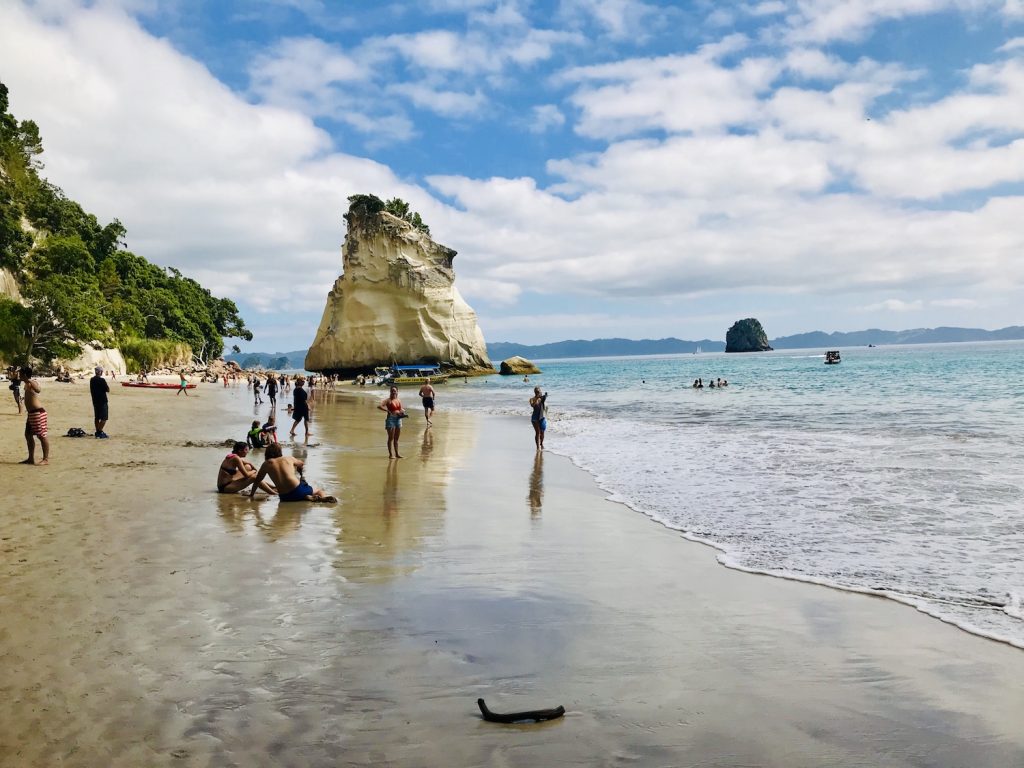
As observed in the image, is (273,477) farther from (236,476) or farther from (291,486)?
(236,476)

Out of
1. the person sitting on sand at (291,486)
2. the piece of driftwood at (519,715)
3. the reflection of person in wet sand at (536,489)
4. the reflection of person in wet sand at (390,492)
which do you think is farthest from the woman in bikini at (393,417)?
the piece of driftwood at (519,715)

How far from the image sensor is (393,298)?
85875 mm

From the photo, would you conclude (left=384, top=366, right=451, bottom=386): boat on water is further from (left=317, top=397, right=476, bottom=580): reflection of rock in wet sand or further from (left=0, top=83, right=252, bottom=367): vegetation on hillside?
(left=317, top=397, right=476, bottom=580): reflection of rock in wet sand

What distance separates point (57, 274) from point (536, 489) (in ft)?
156

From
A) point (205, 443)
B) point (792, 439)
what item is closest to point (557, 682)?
point (205, 443)

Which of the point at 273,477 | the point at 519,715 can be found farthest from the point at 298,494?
the point at 519,715

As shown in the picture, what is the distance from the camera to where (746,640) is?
5031 mm

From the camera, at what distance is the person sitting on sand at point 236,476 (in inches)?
419

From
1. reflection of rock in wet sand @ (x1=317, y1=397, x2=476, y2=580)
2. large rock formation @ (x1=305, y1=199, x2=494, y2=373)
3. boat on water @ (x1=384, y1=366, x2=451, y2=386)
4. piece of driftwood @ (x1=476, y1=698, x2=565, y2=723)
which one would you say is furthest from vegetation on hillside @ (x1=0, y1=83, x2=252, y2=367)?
piece of driftwood @ (x1=476, y1=698, x2=565, y2=723)

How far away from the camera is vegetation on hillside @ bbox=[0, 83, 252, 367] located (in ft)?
145

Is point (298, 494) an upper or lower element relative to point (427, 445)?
upper

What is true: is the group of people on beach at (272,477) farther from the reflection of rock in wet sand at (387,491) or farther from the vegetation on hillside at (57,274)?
the vegetation on hillside at (57,274)

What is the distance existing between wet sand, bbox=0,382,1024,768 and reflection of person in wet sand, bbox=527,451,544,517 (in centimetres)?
126

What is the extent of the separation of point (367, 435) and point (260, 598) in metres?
16.0
